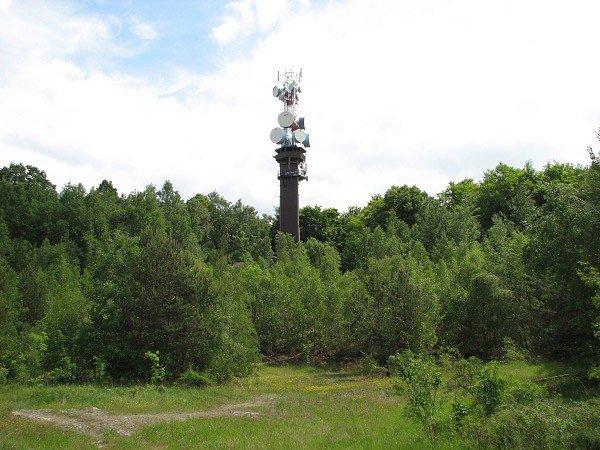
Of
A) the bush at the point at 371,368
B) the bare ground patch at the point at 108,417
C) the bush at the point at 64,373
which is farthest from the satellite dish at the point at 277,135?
the bare ground patch at the point at 108,417

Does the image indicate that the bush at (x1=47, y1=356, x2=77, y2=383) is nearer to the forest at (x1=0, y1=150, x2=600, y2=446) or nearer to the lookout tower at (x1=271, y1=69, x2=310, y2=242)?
the forest at (x1=0, y1=150, x2=600, y2=446)

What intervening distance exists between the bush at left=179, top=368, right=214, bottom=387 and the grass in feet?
2.60

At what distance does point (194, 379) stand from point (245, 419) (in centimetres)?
998

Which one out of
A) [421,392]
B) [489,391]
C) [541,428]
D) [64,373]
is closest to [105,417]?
[64,373]

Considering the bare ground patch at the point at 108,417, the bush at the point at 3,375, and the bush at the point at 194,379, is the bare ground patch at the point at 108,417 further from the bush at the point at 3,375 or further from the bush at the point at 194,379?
the bush at the point at 3,375

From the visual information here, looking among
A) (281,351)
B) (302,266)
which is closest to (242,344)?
(281,351)

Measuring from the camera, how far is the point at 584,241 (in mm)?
18344

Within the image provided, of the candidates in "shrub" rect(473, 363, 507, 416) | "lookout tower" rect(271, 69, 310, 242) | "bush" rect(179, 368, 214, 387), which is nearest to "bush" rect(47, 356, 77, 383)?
"bush" rect(179, 368, 214, 387)

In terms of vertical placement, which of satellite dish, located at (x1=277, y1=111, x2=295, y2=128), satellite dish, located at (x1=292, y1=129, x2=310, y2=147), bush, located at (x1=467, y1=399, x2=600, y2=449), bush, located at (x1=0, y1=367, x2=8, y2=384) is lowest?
bush, located at (x1=0, y1=367, x2=8, y2=384)

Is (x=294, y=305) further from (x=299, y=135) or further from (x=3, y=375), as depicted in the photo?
(x=299, y=135)

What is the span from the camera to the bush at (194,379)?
2538cm

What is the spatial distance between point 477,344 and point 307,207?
153 ft

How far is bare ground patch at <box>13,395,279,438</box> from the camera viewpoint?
15.0 metres

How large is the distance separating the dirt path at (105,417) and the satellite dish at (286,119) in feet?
148
